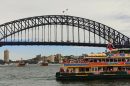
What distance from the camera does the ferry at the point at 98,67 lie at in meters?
71.6

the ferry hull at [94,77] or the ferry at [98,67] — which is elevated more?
the ferry at [98,67]

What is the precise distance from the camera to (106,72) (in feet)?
236

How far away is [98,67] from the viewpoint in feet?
237

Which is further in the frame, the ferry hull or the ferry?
the ferry

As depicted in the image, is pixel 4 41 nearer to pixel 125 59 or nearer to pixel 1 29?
pixel 1 29

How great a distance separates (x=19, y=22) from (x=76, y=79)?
99.0m

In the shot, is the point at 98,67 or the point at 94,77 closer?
the point at 94,77

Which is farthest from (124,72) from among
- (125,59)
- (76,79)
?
(76,79)

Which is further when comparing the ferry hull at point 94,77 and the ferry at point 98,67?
the ferry at point 98,67

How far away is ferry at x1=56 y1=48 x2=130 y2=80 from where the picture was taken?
7156 centimetres

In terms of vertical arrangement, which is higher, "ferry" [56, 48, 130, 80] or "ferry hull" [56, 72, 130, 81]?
"ferry" [56, 48, 130, 80]

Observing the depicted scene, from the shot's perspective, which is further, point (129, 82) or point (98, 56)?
point (98, 56)

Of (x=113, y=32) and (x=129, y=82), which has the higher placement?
(x=113, y=32)

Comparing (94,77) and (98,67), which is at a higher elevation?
(98,67)
